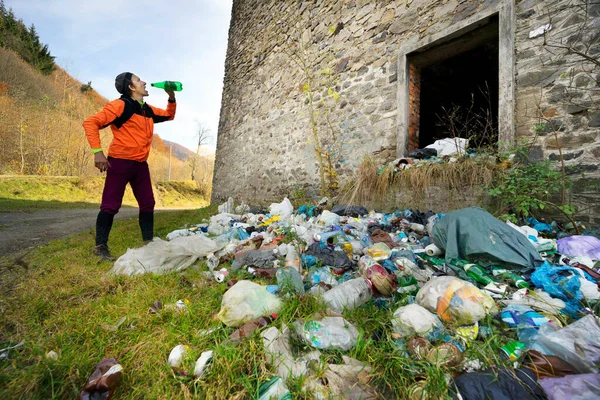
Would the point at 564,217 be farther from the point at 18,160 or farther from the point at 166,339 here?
the point at 18,160

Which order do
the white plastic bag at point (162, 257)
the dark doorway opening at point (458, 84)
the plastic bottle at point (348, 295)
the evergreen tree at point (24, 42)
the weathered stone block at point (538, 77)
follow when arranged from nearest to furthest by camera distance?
1. the plastic bottle at point (348, 295)
2. the white plastic bag at point (162, 257)
3. the weathered stone block at point (538, 77)
4. the dark doorway opening at point (458, 84)
5. the evergreen tree at point (24, 42)

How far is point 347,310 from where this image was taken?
1.34 metres

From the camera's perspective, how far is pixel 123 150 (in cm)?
255

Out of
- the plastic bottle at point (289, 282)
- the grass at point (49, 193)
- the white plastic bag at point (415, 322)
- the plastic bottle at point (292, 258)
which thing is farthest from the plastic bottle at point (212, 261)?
the grass at point (49, 193)

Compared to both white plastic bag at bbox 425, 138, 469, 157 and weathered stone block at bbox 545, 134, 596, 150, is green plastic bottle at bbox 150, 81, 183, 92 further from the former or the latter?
weathered stone block at bbox 545, 134, 596, 150

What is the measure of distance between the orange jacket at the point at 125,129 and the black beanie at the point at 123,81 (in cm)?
13

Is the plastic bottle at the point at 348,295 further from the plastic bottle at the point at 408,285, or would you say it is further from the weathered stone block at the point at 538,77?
the weathered stone block at the point at 538,77

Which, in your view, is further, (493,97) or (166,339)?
(493,97)

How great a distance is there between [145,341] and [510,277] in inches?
79.2

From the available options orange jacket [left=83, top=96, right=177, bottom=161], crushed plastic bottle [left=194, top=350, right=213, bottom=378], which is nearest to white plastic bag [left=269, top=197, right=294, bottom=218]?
orange jacket [left=83, top=96, right=177, bottom=161]

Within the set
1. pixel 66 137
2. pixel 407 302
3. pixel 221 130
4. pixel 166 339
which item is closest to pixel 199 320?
pixel 166 339

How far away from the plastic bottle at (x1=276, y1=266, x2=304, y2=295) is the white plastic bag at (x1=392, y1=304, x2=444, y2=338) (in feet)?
1.74

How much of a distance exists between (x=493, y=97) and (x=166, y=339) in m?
8.78

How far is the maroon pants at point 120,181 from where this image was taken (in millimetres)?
2477
